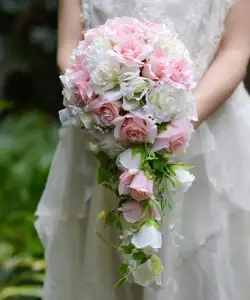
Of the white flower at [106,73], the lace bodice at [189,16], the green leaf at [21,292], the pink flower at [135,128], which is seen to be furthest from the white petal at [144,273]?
the green leaf at [21,292]

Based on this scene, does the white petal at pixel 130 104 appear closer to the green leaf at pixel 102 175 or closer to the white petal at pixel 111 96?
the white petal at pixel 111 96

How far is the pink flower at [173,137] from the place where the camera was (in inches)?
49.4

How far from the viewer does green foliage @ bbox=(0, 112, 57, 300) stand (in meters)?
2.29

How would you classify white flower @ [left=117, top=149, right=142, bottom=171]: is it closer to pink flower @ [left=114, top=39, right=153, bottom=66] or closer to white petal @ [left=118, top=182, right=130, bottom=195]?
white petal @ [left=118, top=182, right=130, bottom=195]

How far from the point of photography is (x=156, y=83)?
4.08 ft

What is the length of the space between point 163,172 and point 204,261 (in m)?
0.34

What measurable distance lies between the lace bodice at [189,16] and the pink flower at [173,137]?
0.26m

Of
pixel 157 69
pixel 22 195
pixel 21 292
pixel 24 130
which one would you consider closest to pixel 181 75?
pixel 157 69

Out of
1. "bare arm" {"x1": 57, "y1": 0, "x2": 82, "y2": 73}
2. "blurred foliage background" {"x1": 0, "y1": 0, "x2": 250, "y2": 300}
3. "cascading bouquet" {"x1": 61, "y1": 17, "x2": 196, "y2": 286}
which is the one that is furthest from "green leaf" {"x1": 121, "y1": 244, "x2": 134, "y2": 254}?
"blurred foliage background" {"x1": 0, "y1": 0, "x2": 250, "y2": 300}

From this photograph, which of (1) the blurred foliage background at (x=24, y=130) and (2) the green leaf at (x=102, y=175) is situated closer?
(2) the green leaf at (x=102, y=175)

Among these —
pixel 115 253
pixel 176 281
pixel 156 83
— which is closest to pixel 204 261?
pixel 176 281

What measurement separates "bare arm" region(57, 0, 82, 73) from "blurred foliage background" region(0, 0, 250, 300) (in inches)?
35.9

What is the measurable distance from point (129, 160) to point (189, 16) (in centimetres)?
39

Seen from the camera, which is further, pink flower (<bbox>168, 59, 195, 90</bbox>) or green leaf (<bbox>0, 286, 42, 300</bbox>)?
green leaf (<bbox>0, 286, 42, 300</bbox>)
